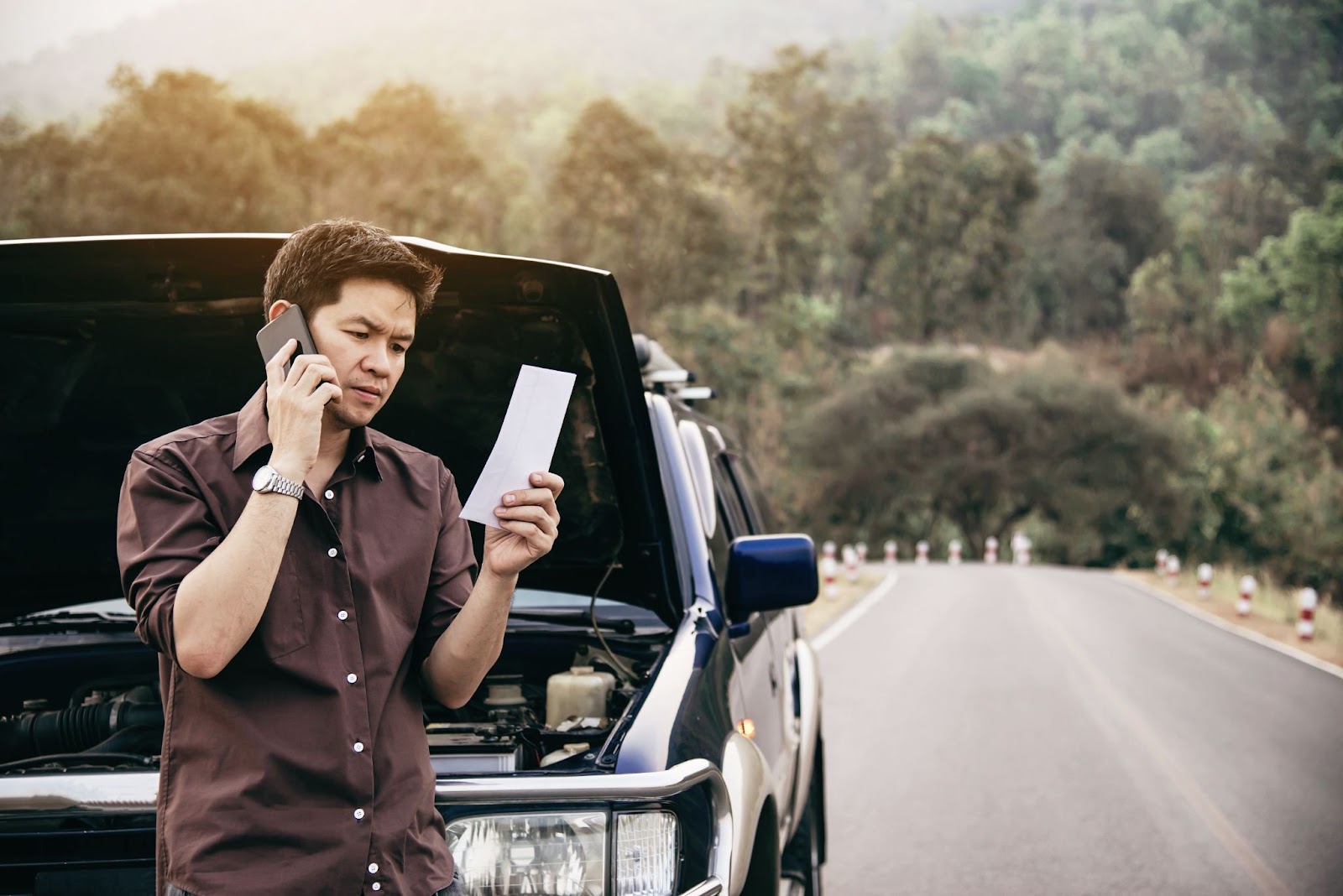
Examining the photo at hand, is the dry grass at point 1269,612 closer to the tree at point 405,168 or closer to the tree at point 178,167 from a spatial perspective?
the tree at point 178,167

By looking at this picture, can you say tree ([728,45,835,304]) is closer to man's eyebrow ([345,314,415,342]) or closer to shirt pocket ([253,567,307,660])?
man's eyebrow ([345,314,415,342])

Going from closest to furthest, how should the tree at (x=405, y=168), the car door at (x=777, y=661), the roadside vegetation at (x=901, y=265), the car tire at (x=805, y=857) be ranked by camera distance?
the car door at (x=777, y=661) < the car tire at (x=805, y=857) < the roadside vegetation at (x=901, y=265) < the tree at (x=405, y=168)

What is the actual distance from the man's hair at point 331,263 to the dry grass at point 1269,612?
55.8 ft

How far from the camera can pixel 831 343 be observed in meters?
78.7

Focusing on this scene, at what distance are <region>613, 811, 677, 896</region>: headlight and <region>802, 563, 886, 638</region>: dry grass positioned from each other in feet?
39.8

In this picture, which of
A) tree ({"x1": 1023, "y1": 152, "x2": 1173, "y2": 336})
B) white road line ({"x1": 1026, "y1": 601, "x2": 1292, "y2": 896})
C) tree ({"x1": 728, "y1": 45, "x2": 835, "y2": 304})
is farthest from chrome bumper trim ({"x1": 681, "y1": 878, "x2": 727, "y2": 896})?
tree ({"x1": 1023, "y1": 152, "x2": 1173, "y2": 336})

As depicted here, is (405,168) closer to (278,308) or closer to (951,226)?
(951,226)

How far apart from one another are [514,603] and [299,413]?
201 cm

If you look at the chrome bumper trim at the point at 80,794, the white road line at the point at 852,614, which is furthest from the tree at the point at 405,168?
the chrome bumper trim at the point at 80,794

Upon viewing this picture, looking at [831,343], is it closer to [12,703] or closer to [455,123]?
[455,123]

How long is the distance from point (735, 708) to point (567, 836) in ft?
2.94

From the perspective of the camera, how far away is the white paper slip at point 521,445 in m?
2.19

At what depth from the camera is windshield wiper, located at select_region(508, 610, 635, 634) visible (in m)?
3.81

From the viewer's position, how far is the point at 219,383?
11.6 feet
